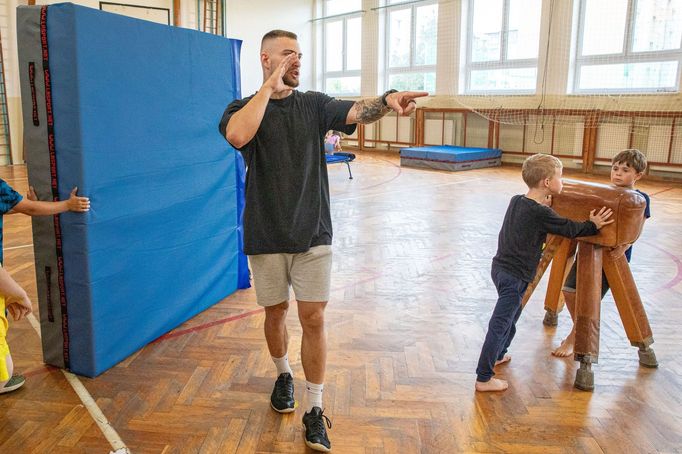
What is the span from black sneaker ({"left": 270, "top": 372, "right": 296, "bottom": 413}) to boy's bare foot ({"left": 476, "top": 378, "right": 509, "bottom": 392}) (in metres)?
0.89

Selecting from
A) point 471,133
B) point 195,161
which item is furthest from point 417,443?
point 471,133

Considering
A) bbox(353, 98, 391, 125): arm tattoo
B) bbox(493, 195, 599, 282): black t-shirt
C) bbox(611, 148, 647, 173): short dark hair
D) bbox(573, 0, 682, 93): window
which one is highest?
bbox(573, 0, 682, 93): window

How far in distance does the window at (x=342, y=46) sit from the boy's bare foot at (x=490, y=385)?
1429 cm

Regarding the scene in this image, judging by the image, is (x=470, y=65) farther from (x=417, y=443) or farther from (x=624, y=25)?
(x=417, y=443)

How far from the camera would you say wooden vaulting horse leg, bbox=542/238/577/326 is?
3141 mm

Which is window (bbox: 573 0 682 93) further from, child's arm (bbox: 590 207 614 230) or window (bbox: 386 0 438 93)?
child's arm (bbox: 590 207 614 230)

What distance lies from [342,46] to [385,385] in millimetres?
15226

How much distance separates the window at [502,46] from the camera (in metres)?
11.9

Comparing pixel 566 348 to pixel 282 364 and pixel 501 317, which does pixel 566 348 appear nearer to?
pixel 501 317

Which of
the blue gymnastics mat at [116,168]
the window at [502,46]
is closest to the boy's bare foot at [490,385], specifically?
the blue gymnastics mat at [116,168]

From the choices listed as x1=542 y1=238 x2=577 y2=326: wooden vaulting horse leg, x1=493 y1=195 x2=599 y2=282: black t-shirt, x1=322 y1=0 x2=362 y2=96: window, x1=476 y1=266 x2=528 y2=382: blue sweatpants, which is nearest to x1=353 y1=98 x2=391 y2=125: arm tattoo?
x1=493 y1=195 x2=599 y2=282: black t-shirt

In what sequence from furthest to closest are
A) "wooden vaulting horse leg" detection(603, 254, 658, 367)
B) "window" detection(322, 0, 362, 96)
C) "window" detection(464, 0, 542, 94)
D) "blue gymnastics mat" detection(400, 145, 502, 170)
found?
"window" detection(322, 0, 362, 96) < "window" detection(464, 0, 542, 94) < "blue gymnastics mat" detection(400, 145, 502, 170) < "wooden vaulting horse leg" detection(603, 254, 658, 367)

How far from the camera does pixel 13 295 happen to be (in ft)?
8.14

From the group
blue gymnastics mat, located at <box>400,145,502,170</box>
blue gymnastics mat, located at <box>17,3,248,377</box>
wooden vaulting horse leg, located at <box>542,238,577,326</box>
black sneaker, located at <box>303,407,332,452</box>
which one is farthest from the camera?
blue gymnastics mat, located at <box>400,145,502,170</box>
